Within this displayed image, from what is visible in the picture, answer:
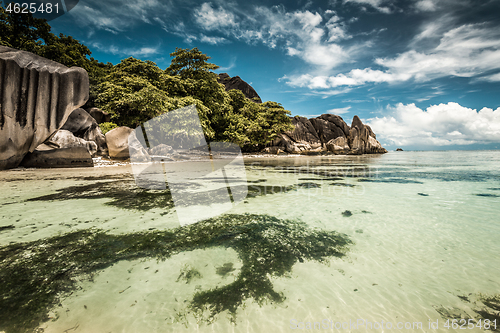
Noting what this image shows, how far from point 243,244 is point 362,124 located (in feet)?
154

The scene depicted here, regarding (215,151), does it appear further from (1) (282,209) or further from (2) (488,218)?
(2) (488,218)

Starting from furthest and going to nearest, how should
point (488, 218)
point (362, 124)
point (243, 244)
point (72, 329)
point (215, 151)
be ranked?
point (362, 124) < point (215, 151) < point (488, 218) < point (243, 244) < point (72, 329)

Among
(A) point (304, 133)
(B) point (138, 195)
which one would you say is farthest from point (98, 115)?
(A) point (304, 133)

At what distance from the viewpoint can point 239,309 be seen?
64.4 inches

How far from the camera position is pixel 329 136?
41.9 metres

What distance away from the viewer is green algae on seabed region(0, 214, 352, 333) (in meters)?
1.64

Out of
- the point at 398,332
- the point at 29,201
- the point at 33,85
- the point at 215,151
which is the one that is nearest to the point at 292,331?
the point at 398,332

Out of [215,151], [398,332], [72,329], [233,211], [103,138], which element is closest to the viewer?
[72,329]

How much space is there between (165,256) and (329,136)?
43744 mm

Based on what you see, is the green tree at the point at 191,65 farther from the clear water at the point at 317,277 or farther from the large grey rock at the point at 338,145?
the large grey rock at the point at 338,145

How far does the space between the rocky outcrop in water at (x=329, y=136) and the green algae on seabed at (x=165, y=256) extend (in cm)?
3270

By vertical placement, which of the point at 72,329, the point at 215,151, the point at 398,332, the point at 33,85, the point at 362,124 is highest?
the point at 362,124

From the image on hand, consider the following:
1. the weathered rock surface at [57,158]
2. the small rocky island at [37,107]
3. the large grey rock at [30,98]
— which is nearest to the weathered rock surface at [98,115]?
the small rocky island at [37,107]

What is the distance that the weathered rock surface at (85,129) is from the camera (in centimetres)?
1414
